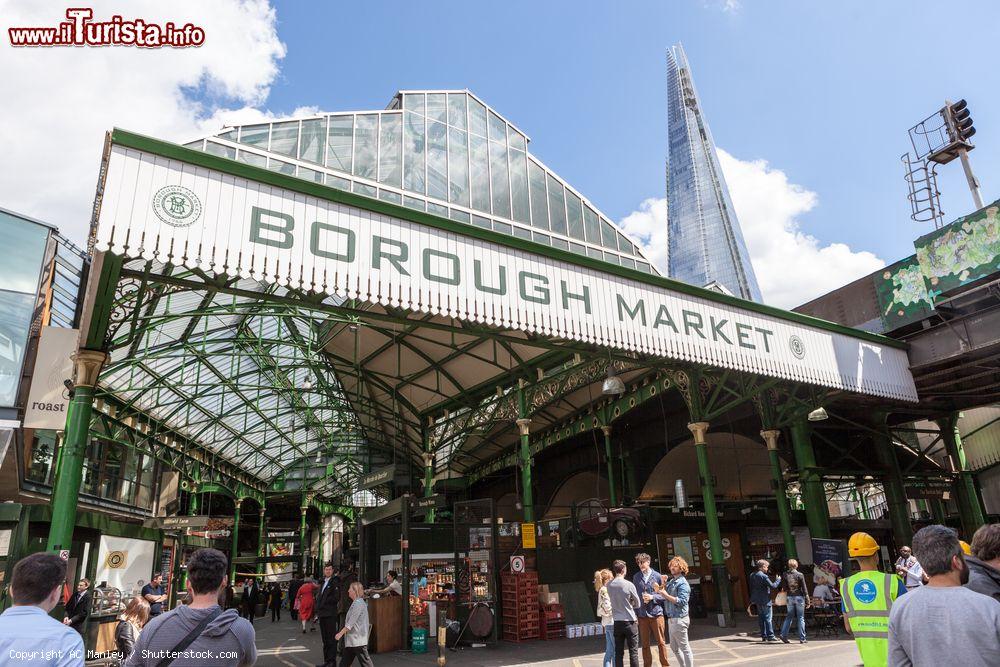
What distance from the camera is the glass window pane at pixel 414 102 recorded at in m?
24.0

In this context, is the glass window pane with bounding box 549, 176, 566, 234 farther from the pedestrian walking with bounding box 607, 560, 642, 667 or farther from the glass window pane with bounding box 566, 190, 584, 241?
the pedestrian walking with bounding box 607, 560, 642, 667

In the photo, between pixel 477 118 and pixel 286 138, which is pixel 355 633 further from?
pixel 477 118

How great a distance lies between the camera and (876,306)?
56.4 ft

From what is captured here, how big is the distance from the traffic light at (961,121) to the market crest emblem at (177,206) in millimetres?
19733

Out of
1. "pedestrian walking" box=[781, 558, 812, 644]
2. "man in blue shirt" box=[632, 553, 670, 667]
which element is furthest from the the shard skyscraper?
"man in blue shirt" box=[632, 553, 670, 667]

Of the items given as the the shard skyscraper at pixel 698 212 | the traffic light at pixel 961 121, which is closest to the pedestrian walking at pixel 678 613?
the traffic light at pixel 961 121

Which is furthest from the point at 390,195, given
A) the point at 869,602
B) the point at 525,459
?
the point at 869,602

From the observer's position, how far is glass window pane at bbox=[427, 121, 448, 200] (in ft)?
76.7

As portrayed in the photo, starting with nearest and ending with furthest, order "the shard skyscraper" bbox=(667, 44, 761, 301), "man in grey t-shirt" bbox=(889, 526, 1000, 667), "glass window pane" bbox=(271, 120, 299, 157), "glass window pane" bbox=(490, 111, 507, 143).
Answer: "man in grey t-shirt" bbox=(889, 526, 1000, 667) < "glass window pane" bbox=(271, 120, 299, 157) < "glass window pane" bbox=(490, 111, 507, 143) < "the shard skyscraper" bbox=(667, 44, 761, 301)

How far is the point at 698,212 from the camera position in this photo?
502 ft

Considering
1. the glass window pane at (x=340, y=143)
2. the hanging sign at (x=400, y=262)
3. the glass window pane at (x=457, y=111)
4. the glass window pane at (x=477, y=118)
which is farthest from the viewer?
the glass window pane at (x=477, y=118)

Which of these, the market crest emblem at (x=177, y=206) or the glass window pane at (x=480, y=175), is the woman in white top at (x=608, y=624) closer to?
the market crest emblem at (x=177, y=206)

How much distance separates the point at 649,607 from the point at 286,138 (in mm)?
18565

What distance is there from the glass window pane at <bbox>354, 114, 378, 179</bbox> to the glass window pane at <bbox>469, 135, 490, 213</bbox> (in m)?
3.95
